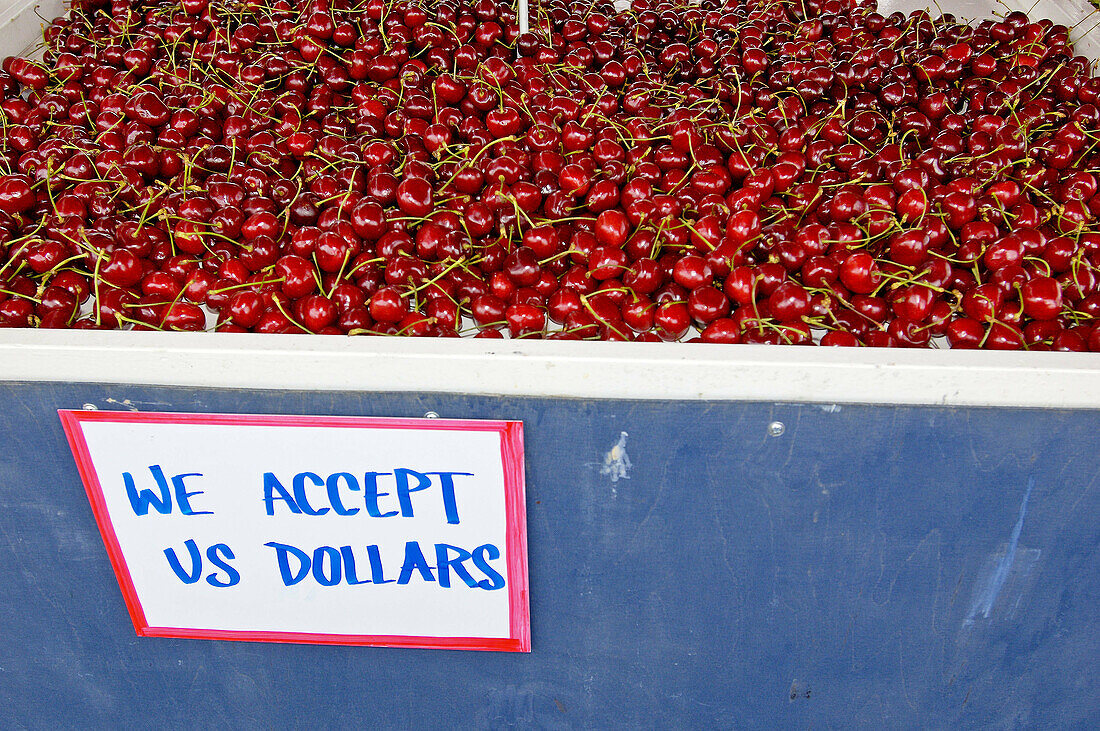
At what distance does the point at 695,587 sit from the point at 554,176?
0.60 m

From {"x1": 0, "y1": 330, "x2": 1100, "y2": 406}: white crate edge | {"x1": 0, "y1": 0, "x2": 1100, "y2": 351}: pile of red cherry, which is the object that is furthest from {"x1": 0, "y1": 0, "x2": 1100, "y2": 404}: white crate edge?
{"x1": 0, "y1": 0, "x2": 1100, "y2": 351}: pile of red cherry

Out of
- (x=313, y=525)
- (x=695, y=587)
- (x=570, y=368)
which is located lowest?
(x=695, y=587)

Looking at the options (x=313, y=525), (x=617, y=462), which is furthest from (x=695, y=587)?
(x=313, y=525)

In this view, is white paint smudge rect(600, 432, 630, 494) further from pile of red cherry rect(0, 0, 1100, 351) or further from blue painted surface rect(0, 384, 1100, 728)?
pile of red cherry rect(0, 0, 1100, 351)

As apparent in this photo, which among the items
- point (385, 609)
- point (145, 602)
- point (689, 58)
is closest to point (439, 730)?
point (385, 609)

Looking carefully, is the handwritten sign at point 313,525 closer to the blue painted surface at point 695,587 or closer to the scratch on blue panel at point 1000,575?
the blue painted surface at point 695,587

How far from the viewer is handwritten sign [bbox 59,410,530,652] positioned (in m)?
0.73

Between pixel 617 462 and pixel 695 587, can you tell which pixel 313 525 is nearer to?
pixel 617 462

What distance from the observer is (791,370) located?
0.69 metres

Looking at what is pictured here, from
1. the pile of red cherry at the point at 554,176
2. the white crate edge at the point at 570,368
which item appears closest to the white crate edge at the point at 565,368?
the white crate edge at the point at 570,368

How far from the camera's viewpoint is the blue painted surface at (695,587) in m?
0.74

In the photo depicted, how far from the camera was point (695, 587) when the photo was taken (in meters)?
0.83

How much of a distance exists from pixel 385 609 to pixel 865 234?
79cm

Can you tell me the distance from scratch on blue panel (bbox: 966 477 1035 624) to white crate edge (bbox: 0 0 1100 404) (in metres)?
0.13
